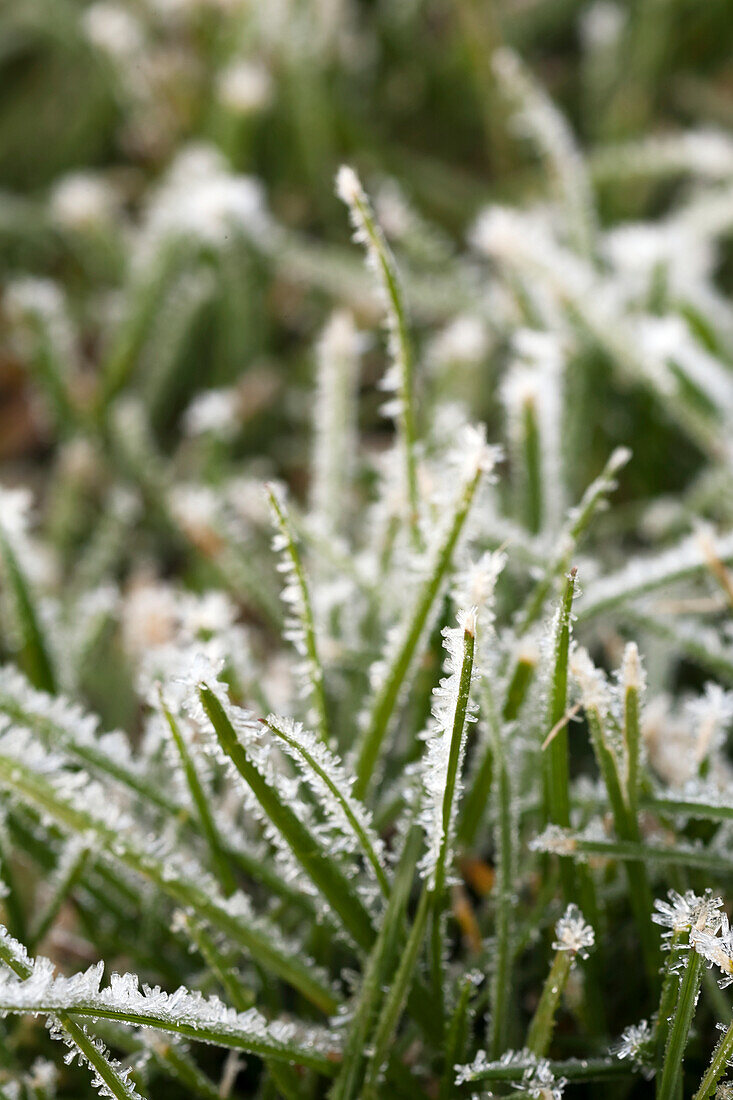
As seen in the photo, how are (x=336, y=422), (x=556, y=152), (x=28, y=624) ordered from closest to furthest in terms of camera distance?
(x=28, y=624) → (x=336, y=422) → (x=556, y=152)

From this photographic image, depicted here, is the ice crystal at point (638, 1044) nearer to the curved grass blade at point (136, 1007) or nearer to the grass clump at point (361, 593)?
the grass clump at point (361, 593)

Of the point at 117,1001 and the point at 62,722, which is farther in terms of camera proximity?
the point at 62,722

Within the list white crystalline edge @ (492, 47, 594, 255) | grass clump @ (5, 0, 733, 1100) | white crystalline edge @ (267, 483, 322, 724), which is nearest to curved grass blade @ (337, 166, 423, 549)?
grass clump @ (5, 0, 733, 1100)

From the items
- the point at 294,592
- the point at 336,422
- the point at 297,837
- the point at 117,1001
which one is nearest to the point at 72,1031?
the point at 117,1001

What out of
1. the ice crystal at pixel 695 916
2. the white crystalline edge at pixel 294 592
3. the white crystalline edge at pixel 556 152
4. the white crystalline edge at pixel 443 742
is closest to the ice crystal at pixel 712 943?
the ice crystal at pixel 695 916

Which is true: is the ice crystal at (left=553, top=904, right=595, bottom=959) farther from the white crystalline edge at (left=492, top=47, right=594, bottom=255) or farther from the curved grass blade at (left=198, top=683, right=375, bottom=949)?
the white crystalline edge at (left=492, top=47, right=594, bottom=255)

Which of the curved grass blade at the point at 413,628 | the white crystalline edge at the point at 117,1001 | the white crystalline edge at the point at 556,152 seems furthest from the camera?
the white crystalline edge at the point at 556,152

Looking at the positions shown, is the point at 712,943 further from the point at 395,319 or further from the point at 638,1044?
the point at 395,319

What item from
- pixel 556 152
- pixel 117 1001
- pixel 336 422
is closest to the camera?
pixel 117 1001

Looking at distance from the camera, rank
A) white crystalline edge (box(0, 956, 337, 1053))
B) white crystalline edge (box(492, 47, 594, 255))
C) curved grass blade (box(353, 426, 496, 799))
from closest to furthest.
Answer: white crystalline edge (box(0, 956, 337, 1053))
curved grass blade (box(353, 426, 496, 799))
white crystalline edge (box(492, 47, 594, 255))

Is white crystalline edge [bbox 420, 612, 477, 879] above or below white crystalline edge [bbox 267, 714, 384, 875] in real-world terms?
above

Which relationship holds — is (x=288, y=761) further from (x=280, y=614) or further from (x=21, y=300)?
(x=21, y=300)

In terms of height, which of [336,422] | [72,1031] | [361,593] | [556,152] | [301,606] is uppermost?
[556,152]
